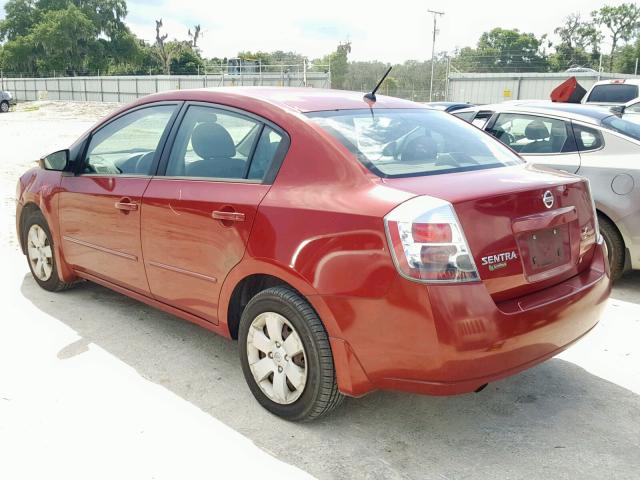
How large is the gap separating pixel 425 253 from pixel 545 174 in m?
1.06

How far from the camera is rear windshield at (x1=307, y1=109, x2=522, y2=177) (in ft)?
10.1

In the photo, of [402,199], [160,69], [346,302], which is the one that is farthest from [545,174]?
[160,69]

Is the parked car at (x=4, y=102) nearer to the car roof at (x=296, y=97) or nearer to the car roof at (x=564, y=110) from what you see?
the car roof at (x=564, y=110)

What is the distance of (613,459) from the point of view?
287 centimetres

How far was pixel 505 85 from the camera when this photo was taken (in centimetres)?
3152

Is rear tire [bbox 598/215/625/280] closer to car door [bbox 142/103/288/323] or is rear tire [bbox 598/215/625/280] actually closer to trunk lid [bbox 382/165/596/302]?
trunk lid [bbox 382/165/596/302]

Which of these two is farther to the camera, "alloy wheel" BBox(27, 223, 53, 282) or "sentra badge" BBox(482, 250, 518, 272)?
"alloy wheel" BBox(27, 223, 53, 282)

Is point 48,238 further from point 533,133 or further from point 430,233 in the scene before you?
point 533,133

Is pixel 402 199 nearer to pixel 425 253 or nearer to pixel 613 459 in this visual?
pixel 425 253

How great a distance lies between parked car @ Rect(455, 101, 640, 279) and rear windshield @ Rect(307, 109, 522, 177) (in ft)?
6.20

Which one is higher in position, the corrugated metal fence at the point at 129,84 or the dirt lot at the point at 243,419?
the corrugated metal fence at the point at 129,84

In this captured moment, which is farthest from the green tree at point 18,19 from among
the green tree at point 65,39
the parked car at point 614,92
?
the parked car at point 614,92

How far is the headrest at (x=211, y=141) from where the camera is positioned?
3.59 m

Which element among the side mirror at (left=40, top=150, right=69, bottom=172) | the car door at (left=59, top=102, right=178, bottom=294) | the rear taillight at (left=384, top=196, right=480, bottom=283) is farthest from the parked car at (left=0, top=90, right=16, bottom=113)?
the rear taillight at (left=384, top=196, right=480, bottom=283)
